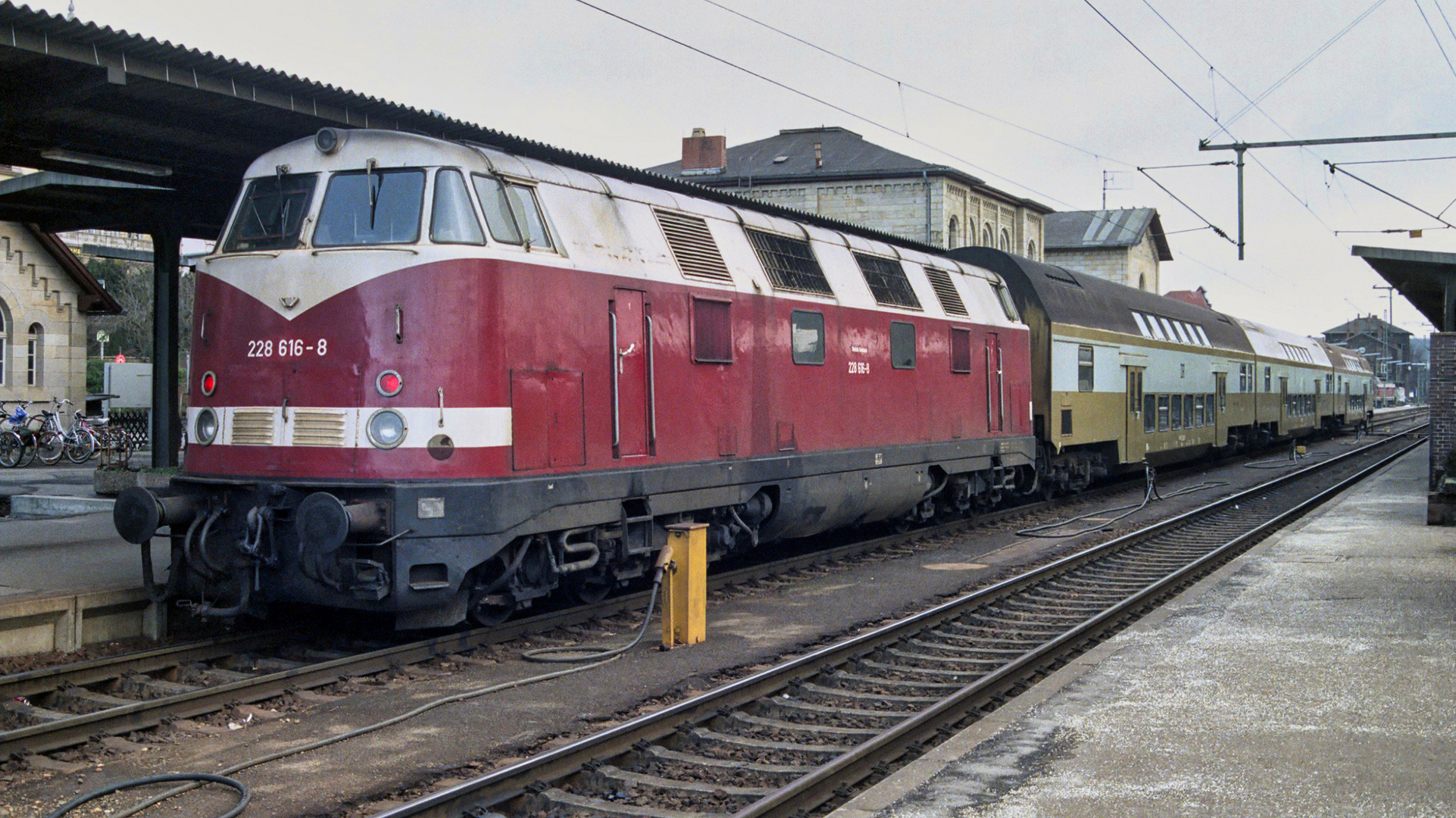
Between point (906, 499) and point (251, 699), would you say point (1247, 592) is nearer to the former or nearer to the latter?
point (906, 499)

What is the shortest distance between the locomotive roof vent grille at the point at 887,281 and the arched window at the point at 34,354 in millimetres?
21710

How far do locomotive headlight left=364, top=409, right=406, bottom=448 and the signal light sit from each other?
120 mm

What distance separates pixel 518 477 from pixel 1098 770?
4.45 m

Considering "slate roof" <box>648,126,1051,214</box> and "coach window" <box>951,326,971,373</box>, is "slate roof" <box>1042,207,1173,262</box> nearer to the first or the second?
"slate roof" <box>648,126,1051,214</box>

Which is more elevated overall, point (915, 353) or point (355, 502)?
point (915, 353)

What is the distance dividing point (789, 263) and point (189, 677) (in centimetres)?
701

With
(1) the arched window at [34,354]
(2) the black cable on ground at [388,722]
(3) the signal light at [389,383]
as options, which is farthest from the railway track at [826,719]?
(1) the arched window at [34,354]

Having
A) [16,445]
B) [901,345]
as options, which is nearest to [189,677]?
[901,345]

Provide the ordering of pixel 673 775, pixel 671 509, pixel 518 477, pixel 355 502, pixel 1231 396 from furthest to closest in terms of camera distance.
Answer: pixel 1231 396 < pixel 671 509 < pixel 518 477 < pixel 355 502 < pixel 673 775

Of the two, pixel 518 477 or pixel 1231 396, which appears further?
pixel 1231 396

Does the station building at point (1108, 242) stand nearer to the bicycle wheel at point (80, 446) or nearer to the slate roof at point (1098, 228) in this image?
the slate roof at point (1098, 228)

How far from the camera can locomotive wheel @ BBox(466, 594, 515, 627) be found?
29.1 feet

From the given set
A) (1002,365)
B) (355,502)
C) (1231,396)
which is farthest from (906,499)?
(1231,396)

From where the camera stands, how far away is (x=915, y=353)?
14664 millimetres
